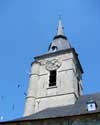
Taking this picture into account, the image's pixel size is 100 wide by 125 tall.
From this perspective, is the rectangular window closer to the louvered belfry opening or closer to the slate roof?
the louvered belfry opening

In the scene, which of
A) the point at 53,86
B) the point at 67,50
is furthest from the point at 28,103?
the point at 67,50

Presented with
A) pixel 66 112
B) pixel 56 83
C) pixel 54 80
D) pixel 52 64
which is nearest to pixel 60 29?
pixel 52 64

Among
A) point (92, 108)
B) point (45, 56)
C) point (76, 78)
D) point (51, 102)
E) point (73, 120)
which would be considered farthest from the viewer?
point (45, 56)

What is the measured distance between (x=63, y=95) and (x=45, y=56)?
226 inches

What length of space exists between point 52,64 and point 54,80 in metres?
1.84

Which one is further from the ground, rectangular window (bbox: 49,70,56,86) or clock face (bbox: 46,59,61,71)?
clock face (bbox: 46,59,61,71)

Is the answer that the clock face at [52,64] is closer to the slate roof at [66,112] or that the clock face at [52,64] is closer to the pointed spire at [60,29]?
the slate roof at [66,112]

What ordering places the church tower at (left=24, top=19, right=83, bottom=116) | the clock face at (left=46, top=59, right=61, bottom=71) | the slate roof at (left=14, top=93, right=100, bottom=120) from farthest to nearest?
the clock face at (left=46, top=59, right=61, bottom=71)
the church tower at (left=24, top=19, right=83, bottom=116)
the slate roof at (left=14, top=93, right=100, bottom=120)

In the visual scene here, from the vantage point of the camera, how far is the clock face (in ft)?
83.8

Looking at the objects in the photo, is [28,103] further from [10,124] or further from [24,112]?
[10,124]

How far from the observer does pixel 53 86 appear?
24.1m

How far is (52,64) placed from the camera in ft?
85.3

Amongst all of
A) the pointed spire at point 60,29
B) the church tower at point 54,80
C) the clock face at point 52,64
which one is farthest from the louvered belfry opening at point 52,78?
the pointed spire at point 60,29

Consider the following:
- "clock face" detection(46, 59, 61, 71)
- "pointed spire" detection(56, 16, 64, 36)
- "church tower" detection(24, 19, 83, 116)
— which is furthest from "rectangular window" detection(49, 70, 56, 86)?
"pointed spire" detection(56, 16, 64, 36)
